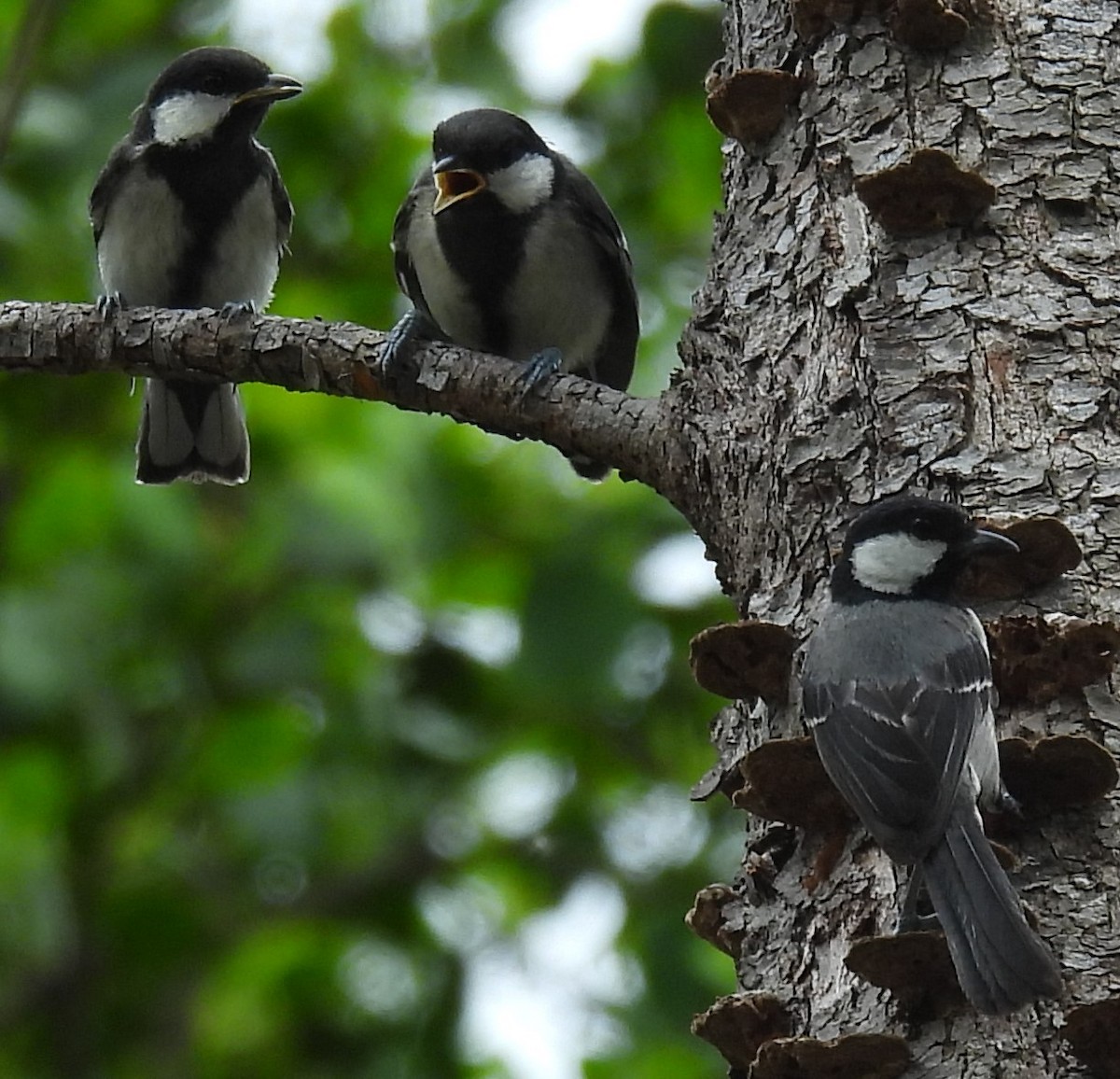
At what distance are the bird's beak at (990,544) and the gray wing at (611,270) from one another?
6.58ft

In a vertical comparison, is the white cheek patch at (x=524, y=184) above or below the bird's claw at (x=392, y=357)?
above

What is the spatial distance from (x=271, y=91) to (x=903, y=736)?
107 inches

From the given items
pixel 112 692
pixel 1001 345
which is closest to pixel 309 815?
pixel 112 692

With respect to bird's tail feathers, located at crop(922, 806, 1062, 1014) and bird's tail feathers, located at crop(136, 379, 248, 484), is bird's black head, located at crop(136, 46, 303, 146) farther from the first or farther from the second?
bird's tail feathers, located at crop(922, 806, 1062, 1014)

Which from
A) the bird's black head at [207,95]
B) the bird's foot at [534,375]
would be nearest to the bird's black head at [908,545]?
the bird's foot at [534,375]

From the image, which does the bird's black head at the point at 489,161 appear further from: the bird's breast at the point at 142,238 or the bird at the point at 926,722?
the bird at the point at 926,722

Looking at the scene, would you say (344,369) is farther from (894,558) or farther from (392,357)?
(894,558)

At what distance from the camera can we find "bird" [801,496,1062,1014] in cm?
206

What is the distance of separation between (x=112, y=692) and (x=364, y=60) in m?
2.38

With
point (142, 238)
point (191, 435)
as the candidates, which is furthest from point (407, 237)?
point (191, 435)

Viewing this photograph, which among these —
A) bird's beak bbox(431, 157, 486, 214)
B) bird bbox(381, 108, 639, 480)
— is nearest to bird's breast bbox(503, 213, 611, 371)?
bird bbox(381, 108, 639, 480)

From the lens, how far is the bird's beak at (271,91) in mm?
4453

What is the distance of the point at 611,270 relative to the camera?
4.27 metres

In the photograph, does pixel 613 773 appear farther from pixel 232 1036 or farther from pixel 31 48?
pixel 31 48
